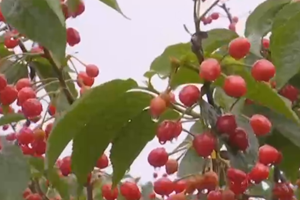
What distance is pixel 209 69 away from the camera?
454mm

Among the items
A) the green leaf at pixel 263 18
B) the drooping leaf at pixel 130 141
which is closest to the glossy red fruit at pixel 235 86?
the drooping leaf at pixel 130 141

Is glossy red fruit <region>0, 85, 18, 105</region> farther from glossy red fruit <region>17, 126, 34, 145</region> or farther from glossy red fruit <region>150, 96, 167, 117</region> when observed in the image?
glossy red fruit <region>150, 96, 167, 117</region>

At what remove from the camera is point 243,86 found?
0.48 meters

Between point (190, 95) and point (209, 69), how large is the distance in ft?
0.10

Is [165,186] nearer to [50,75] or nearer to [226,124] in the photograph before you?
[226,124]

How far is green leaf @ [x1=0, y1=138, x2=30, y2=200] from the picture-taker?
580mm

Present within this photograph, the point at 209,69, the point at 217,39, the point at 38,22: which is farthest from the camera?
the point at 217,39

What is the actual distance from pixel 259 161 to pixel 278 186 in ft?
0.30

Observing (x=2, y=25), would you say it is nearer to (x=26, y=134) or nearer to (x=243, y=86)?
(x=26, y=134)

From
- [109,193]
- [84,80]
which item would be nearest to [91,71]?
[84,80]

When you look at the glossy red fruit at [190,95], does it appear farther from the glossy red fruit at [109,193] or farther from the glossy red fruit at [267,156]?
the glossy red fruit at [109,193]

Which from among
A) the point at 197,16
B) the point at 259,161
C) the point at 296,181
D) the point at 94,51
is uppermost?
the point at 197,16

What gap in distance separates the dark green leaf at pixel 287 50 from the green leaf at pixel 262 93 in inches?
0.9

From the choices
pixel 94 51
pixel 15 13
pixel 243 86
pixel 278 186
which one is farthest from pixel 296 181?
pixel 94 51
